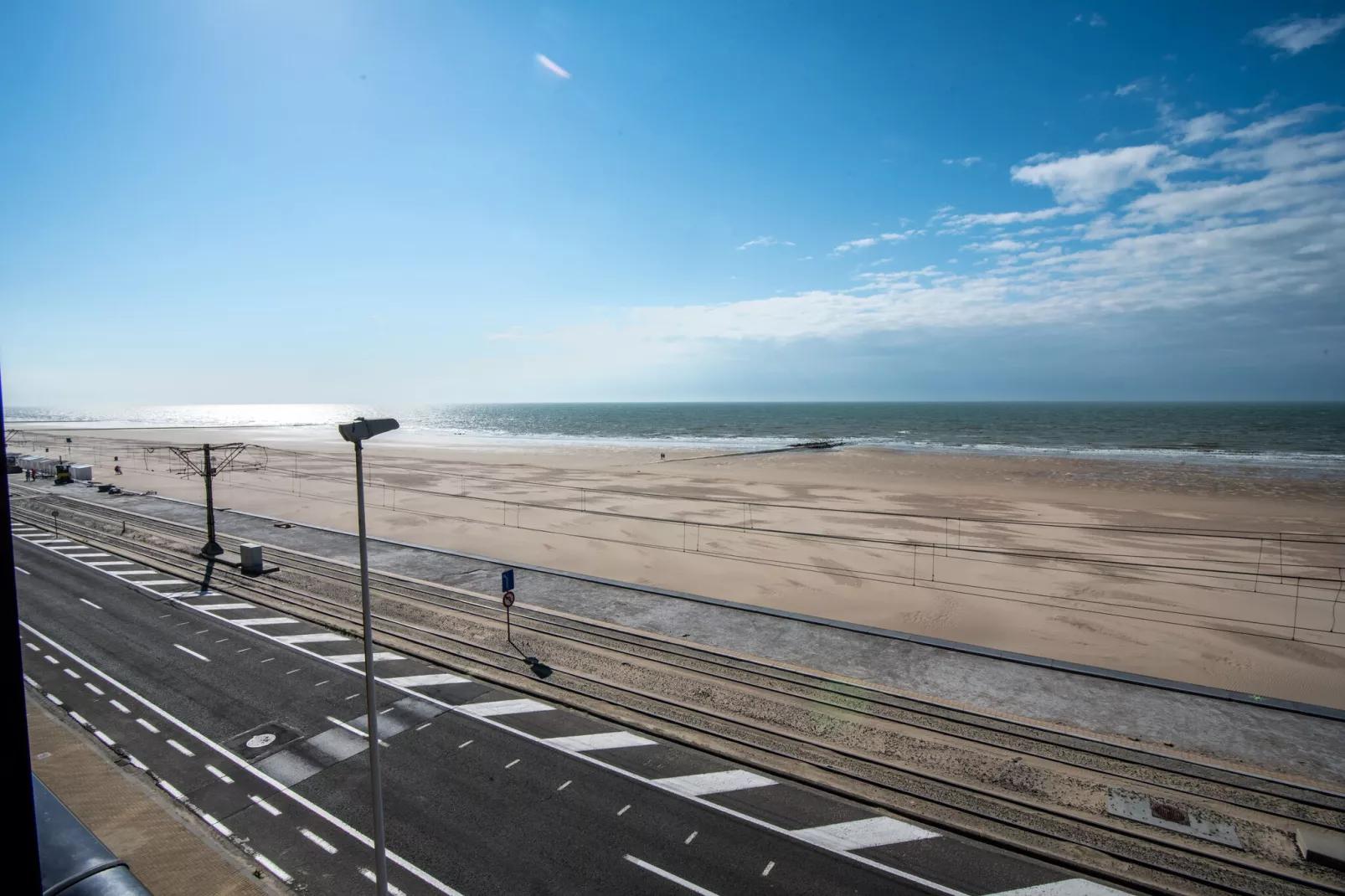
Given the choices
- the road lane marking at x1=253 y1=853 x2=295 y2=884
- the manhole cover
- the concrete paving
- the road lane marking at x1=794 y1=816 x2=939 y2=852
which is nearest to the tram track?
the road lane marking at x1=794 y1=816 x2=939 y2=852

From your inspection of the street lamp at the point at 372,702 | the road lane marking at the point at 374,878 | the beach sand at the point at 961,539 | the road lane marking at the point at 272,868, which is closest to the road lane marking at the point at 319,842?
the road lane marking at the point at 272,868

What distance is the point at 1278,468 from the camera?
73.8m

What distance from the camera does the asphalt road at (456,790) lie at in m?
13.2

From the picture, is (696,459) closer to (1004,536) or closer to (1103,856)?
(1004,536)

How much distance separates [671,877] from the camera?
13.2 metres

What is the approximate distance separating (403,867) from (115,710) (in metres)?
12.5

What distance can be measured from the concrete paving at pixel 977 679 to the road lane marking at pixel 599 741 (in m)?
6.63

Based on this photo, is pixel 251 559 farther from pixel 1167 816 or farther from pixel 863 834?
pixel 1167 816

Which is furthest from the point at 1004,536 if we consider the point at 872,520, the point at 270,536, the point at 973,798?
the point at 270,536

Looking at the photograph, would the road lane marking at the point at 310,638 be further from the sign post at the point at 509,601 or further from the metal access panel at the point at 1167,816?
the metal access panel at the point at 1167,816

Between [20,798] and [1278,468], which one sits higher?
[20,798]

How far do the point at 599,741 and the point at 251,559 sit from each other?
23712 millimetres

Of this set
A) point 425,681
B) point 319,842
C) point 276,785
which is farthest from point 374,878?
point 425,681

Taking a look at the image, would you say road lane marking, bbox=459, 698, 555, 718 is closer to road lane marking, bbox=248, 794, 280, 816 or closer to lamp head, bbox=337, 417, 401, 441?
road lane marking, bbox=248, 794, 280, 816
